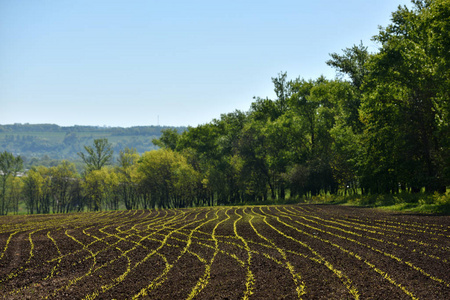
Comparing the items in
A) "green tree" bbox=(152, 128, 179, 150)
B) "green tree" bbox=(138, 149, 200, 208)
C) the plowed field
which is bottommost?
the plowed field

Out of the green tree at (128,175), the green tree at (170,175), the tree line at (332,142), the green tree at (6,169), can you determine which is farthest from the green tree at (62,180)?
the green tree at (170,175)

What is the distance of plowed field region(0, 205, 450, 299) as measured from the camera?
10.4 meters

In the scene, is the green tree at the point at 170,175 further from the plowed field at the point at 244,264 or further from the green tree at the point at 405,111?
the plowed field at the point at 244,264

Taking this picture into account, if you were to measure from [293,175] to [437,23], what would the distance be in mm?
33367

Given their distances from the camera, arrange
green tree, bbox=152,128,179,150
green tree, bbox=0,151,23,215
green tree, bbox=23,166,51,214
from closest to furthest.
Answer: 1. green tree, bbox=152,128,179,150
2. green tree, bbox=23,166,51,214
3. green tree, bbox=0,151,23,215

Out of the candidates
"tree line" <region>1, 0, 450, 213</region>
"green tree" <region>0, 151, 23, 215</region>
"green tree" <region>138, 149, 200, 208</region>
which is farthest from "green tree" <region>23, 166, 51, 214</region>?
"green tree" <region>138, 149, 200, 208</region>

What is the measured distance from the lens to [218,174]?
72.8 meters

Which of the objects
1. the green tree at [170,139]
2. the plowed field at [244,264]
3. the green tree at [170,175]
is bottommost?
the plowed field at [244,264]

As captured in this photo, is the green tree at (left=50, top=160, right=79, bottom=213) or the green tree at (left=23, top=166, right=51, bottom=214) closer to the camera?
the green tree at (left=23, top=166, right=51, bottom=214)

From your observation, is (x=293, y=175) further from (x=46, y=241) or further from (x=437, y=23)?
(x=46, y=241)

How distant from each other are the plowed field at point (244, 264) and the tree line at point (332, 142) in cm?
1429

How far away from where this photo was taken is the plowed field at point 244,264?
1044cm

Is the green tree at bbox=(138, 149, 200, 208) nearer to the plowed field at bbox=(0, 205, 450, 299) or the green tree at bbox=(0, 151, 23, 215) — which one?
the plowed field at bbox=(0, 205, 450, 299)

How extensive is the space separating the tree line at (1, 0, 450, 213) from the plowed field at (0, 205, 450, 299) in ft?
46.9
